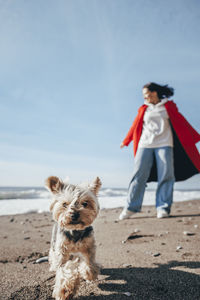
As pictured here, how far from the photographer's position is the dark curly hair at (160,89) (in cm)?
720

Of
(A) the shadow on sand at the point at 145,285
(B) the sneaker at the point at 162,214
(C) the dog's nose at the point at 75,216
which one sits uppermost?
(C) the dog's nose at the point at 75,216

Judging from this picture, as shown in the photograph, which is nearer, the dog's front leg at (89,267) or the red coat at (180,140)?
the dog's front leg at (89,267)

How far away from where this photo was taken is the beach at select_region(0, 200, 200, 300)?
2.41 metres

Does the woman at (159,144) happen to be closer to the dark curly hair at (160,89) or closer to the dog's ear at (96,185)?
the dark curly hair at (160,89)

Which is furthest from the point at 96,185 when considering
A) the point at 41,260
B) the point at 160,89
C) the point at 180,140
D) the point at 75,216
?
the point at 160,89

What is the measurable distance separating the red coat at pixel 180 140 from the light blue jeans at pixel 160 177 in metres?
0.55

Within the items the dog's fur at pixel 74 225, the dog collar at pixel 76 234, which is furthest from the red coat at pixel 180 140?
the dog collar at pixel 76 234

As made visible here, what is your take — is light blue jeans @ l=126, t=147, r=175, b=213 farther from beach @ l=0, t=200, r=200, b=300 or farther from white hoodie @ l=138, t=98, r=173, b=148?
beach @ l=0, t=200, r=200, b=300

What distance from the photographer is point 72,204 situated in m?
3.00

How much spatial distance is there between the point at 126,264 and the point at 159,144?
4.48m

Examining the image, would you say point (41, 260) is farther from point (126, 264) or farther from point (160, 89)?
point (160, 89)

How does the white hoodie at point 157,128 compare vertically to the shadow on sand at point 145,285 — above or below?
above

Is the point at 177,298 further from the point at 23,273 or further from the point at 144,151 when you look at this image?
the point at 144,151

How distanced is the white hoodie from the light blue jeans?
192mm
